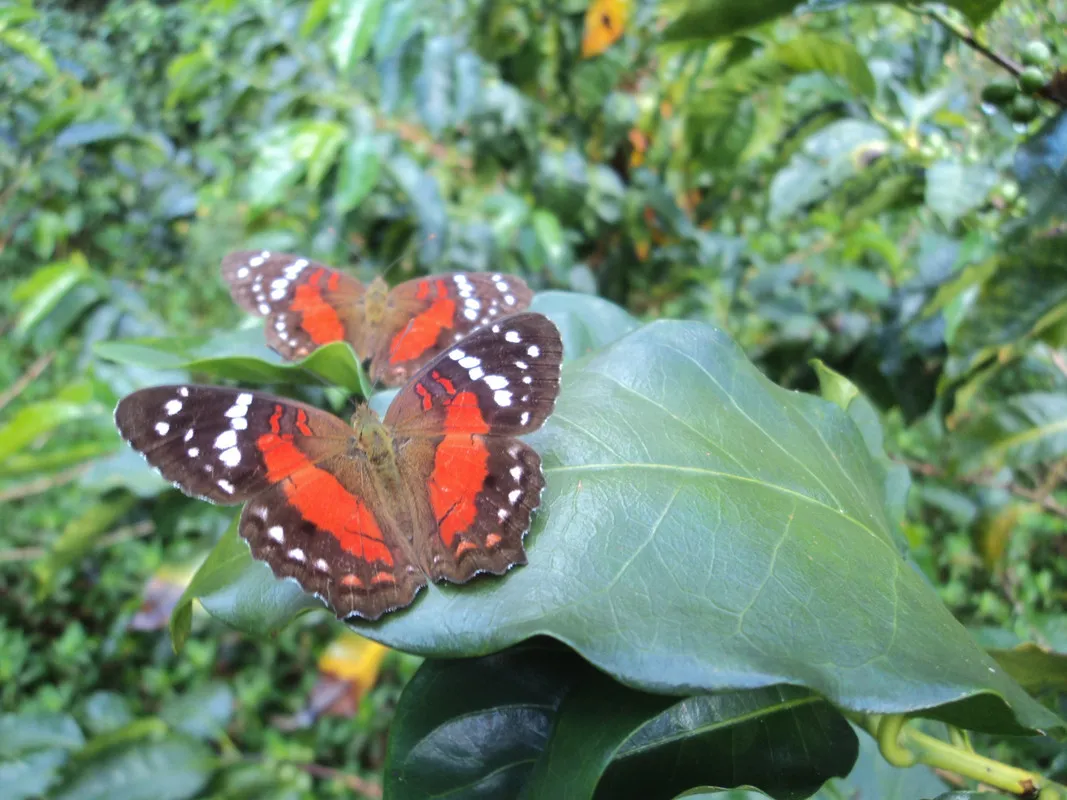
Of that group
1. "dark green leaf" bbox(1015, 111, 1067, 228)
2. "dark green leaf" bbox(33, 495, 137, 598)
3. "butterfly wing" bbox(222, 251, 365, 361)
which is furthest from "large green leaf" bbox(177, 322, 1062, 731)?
"dark green leaf" bbox(33, 495, 137, 598)

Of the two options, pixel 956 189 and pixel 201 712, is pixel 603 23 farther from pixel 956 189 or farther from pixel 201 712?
pixel 201 712

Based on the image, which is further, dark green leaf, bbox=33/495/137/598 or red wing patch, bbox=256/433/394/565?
dark green leaf, bbox=33/495/137/598

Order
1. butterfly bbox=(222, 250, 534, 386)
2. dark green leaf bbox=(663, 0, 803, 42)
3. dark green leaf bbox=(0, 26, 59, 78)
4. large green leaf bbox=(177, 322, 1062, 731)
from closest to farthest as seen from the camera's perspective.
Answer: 1. large green leaf bbox=(177, 322, 1062, 731)
2. dark green leaf bbox=(663, 0, 803, 42)
3. butterfly bbox=(222, 250, 534, 386)
4. dark green leaf bbox=(0, 26, 59, 78)

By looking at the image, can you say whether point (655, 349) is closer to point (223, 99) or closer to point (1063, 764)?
point (1063, 764)

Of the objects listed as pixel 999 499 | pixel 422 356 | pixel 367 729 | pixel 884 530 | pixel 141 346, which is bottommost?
pixel 367 729

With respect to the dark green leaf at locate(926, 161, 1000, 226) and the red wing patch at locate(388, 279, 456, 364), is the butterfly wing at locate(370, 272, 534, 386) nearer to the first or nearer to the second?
the red wing patch at locate(388, 279, 456, 364)

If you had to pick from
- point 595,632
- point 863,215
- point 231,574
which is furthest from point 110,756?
point 863,215

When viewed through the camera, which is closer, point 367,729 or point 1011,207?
point 1011,207
